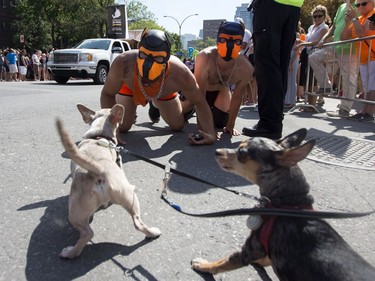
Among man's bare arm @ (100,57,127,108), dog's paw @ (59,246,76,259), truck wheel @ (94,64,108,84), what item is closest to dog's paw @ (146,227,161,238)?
dog's paw @ (59,246,76,259)

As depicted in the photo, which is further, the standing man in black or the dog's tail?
the standing man in black

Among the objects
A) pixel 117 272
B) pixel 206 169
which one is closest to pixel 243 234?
pixel 117 272

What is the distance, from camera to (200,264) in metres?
2.00

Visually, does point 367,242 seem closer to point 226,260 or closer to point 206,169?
point 226,260

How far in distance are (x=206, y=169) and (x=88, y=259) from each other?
173cm

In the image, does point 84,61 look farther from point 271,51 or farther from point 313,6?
point 313,6

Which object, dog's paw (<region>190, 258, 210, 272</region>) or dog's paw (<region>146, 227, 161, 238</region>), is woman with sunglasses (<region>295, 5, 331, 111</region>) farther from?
dog's paw (<region>190, 258, 210, 272</region>)

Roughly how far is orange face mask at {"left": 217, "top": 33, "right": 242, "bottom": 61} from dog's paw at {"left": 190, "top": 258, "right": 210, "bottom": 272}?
10.4 ft

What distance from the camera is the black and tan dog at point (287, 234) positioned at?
5.09ft

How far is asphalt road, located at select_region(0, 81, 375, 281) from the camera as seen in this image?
2.00 m

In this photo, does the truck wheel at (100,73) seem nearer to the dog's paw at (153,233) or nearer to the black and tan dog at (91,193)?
the black and tan dog at (91,193)

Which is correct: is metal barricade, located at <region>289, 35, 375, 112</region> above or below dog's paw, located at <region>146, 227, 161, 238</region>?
above

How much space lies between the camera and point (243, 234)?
2.37 meters

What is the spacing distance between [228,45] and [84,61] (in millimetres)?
13336
